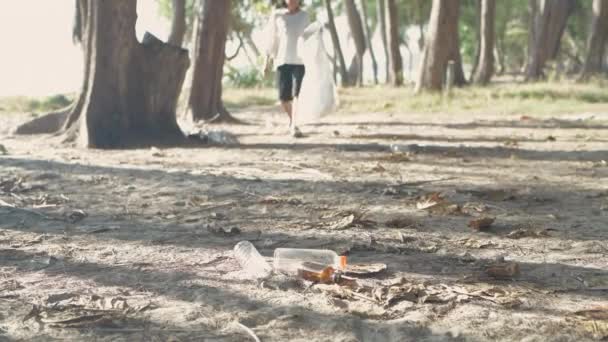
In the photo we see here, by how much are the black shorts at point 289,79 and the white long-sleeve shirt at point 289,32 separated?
0.22 feet

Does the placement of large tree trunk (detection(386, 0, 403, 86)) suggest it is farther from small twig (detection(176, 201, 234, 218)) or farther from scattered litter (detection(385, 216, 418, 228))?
scattered litter (detection(385, 216, 418, 228))

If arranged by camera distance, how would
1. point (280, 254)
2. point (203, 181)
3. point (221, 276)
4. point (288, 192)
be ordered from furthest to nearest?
point (203, 181)
point (288, 192)
point (280, 254)
point (221, 276)

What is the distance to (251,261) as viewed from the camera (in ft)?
11.8

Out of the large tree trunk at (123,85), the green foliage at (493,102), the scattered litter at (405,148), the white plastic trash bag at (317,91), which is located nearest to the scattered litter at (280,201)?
the scattered litter at (405,148)

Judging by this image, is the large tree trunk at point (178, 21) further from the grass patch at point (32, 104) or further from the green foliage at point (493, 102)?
the grass patch at point (32, 104)

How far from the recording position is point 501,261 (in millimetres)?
3588

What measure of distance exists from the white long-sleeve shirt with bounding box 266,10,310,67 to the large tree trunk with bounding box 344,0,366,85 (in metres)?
17.0

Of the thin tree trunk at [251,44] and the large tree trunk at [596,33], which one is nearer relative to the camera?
the large tree trunk at [596,33]

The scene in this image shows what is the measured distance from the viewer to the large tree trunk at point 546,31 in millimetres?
22109

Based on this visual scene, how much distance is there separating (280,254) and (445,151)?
4.84 m

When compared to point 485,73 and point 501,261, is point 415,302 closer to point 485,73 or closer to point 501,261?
point 501,261

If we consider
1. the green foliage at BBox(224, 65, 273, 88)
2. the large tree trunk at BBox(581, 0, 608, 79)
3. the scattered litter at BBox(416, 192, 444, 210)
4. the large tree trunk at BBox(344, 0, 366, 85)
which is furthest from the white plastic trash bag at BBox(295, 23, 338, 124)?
the green foliage at BBox(224, 65, 273, 88)

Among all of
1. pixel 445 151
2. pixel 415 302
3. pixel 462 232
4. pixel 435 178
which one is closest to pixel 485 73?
pixel 445 151

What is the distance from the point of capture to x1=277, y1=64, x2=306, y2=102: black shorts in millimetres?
9312
